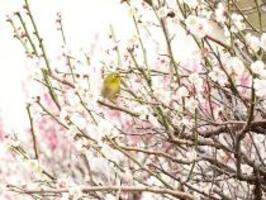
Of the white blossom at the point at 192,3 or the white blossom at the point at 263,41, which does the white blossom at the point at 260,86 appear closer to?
the white blossom at the point at 263,41

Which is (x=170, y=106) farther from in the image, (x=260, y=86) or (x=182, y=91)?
(x=260, y=86)

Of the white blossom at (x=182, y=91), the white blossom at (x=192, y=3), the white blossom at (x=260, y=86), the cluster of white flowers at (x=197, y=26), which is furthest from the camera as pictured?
the white blossom at (x=182, y=91)

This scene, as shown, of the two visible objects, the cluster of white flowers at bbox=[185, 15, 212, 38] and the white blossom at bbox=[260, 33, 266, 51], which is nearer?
the white blossom at bbox=[260, 33, 266, 51]

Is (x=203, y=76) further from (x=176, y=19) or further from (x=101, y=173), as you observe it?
(x=101, y=173)

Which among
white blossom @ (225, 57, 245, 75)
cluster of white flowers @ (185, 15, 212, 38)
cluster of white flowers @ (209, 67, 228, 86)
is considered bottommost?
cluster of white flowers @ (209, 67, 228, 86)

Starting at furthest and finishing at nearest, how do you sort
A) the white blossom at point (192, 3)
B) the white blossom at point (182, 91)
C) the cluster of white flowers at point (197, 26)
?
1. the white blossom at point (182, 91)
2. the white blossom at point (192, 3)
3. the cluster of white flowers at point (197, 26)

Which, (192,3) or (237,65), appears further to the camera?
(192,3)

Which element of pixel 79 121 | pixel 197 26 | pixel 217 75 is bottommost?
pixel 79 121

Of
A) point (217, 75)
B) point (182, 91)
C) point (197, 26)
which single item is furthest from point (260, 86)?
point (182, 91)

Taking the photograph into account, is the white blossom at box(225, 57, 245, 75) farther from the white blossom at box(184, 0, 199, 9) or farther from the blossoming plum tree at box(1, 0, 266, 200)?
the white blossom at box(184, 0, 199, 9)

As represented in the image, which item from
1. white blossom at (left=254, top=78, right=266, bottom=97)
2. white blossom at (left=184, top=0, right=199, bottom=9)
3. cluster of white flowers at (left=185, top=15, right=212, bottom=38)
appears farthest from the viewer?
white blossom at (left=184, top=0, right=199, bottom=9)

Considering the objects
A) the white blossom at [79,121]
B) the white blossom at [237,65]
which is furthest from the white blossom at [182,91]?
the white blossom at [79,121]

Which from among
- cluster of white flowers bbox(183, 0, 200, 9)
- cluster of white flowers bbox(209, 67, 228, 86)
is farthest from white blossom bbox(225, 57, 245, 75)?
cluster of white flowers bbox(183, 0, 200, 9)

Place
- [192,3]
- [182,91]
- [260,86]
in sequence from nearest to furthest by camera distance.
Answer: [260,86] → [192,3] → [182,91]
